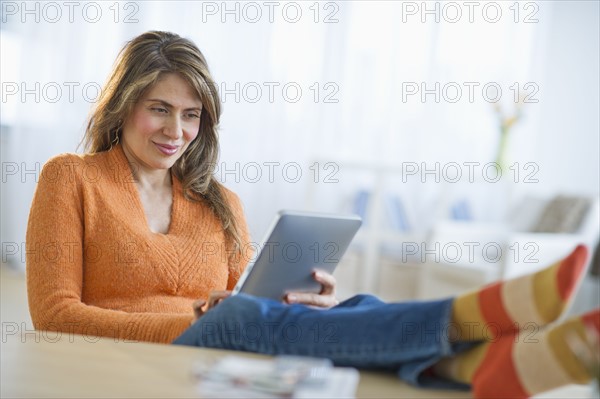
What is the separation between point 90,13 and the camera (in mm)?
4453

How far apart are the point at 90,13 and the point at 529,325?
148 inches

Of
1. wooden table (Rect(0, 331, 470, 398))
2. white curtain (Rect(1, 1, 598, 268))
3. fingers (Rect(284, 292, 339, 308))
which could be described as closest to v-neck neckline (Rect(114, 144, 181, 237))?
fingers (Rect(284, 292, 339, 308))

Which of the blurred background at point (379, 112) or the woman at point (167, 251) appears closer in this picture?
the woman at point (167, 251)

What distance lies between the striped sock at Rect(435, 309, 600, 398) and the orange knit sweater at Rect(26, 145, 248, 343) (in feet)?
1.98

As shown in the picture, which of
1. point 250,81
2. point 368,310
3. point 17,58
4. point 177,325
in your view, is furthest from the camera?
point 250,81

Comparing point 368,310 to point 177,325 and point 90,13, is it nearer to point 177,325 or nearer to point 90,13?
point 177,325

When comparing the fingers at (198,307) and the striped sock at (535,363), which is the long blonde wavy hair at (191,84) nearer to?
the fingers at (198,307)

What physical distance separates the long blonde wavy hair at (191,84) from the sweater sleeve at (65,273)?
0.47 ft

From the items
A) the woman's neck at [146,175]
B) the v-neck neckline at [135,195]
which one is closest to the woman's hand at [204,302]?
the v-neck neckline at [135,195]

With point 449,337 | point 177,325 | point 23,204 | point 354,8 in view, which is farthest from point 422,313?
point 354,8

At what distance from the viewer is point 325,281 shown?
163cm

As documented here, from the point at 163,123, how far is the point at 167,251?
→ 0.27 metres

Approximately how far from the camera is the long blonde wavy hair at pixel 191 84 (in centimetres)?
182

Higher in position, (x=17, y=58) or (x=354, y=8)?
(x=354, y=8)
